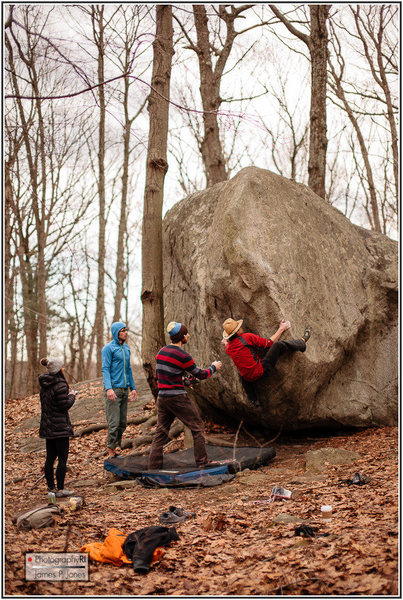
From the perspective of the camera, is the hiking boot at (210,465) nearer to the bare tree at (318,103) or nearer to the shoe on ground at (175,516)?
the shoe on ground at (175,516)

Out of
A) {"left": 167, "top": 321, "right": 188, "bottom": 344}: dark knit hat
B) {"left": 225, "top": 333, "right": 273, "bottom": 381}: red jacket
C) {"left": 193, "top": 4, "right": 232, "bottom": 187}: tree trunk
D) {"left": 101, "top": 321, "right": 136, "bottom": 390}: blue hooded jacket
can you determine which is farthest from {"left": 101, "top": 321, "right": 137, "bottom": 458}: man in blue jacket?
{"left": 193, "top": 4, "right": 232, "bottom": 187}: tree trunk

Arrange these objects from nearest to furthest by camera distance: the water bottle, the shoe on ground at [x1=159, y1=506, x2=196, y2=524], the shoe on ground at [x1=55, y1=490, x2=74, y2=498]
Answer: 1. the shoe on ground at [x1=159, y1=506, x2=196, y2=524]
2. the water bottle
3. the shoe on ground at [x1=55, y1=490, x2=74, y2=498]

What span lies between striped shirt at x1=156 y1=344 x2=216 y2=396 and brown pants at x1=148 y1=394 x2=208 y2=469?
13 cm

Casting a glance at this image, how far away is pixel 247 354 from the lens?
7.35m

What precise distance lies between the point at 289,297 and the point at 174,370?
2168 mm

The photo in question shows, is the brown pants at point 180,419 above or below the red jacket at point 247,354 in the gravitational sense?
below

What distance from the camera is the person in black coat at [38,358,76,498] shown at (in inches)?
258

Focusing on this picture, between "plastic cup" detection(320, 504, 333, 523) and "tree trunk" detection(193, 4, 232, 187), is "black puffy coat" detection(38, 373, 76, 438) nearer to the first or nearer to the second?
"plastic cup" detection(320, 504, 333, 523)

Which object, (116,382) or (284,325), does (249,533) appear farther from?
(116,382)

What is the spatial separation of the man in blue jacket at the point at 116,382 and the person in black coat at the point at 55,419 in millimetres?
1307

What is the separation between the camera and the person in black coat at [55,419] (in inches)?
258

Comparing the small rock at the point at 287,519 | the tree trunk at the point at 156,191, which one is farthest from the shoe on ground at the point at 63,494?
the tree trunk at the point at 156,191

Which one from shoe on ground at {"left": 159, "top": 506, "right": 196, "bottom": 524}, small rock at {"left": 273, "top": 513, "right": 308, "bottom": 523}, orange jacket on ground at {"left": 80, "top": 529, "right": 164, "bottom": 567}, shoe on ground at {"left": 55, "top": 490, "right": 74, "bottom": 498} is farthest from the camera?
shoe on ground at {"left": 55, "top": 490, "right": 74, "bottom": 498}

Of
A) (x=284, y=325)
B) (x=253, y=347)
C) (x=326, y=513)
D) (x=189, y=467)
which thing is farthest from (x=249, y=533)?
(x=284, y=325)
